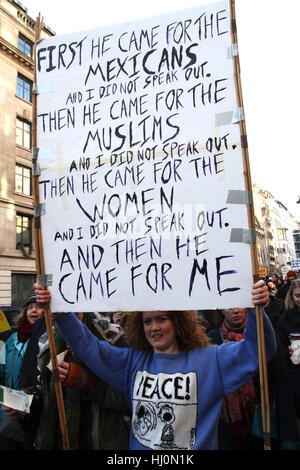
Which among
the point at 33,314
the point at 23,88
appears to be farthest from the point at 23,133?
the point at 33,314

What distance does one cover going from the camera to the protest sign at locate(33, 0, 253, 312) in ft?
5.81

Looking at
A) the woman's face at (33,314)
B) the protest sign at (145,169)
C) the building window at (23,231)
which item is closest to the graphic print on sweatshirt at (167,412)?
the protest sign at (145,169)

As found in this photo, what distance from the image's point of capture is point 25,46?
22.1 metres

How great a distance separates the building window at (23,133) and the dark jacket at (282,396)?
21.6 meters

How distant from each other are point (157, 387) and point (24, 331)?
6.74ft

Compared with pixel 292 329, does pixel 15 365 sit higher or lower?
lower

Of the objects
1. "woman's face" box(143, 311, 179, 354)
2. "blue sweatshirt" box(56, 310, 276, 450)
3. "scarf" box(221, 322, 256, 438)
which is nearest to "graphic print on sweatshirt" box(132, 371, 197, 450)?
"blue sweatshirt" box(56, 310, 276, 450)

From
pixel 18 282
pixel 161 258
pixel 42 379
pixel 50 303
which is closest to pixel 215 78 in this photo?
pixel 161 258

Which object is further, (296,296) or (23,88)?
(23,88)

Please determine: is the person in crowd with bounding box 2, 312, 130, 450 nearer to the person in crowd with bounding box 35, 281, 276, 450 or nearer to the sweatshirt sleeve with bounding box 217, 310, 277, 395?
the person in crowd with bounding box 35, 281, 276, 450

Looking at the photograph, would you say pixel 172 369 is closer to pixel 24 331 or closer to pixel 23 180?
pixel 24 331

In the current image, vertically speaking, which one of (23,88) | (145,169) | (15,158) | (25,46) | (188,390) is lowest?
(188,390)

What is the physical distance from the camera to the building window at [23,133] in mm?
20875
